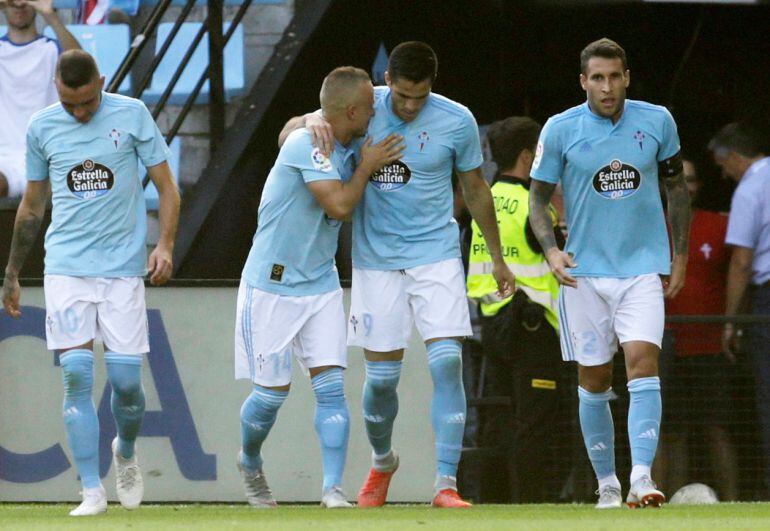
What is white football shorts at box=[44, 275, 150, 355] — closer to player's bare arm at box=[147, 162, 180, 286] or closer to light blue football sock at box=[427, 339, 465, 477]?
player's bare arm at box=[147, 162, 180, 286]

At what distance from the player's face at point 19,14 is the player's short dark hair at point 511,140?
3.66 m

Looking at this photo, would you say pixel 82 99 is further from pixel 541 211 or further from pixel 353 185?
pixel 541 211

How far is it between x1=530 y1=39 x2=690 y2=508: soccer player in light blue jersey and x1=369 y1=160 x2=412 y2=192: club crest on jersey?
0.62m

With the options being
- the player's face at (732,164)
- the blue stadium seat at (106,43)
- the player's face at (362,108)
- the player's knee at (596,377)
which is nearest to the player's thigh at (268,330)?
the player's face at (362,108)

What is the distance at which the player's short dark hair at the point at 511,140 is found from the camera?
10.4 m

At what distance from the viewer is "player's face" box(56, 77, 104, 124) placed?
8.70m

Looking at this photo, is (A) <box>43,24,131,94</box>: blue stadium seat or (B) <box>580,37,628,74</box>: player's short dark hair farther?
(A) <box>43,24,131,94</box>: blue stadium seat

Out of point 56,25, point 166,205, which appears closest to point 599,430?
point 166,205

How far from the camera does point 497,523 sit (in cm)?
773

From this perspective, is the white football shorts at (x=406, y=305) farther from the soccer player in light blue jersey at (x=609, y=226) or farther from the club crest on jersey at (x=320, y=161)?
the club crest on jersey at (x=320, y=161)

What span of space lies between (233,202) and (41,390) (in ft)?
5.57

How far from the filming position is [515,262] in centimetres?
1043

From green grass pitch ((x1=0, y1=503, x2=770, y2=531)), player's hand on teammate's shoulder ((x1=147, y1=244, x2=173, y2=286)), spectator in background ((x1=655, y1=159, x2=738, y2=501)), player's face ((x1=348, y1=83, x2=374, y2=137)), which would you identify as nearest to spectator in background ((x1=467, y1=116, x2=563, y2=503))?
spectator in background ((x1=655, y1=159, x2=738, y2=501))

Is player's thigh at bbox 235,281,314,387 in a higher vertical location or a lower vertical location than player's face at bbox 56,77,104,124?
lower
